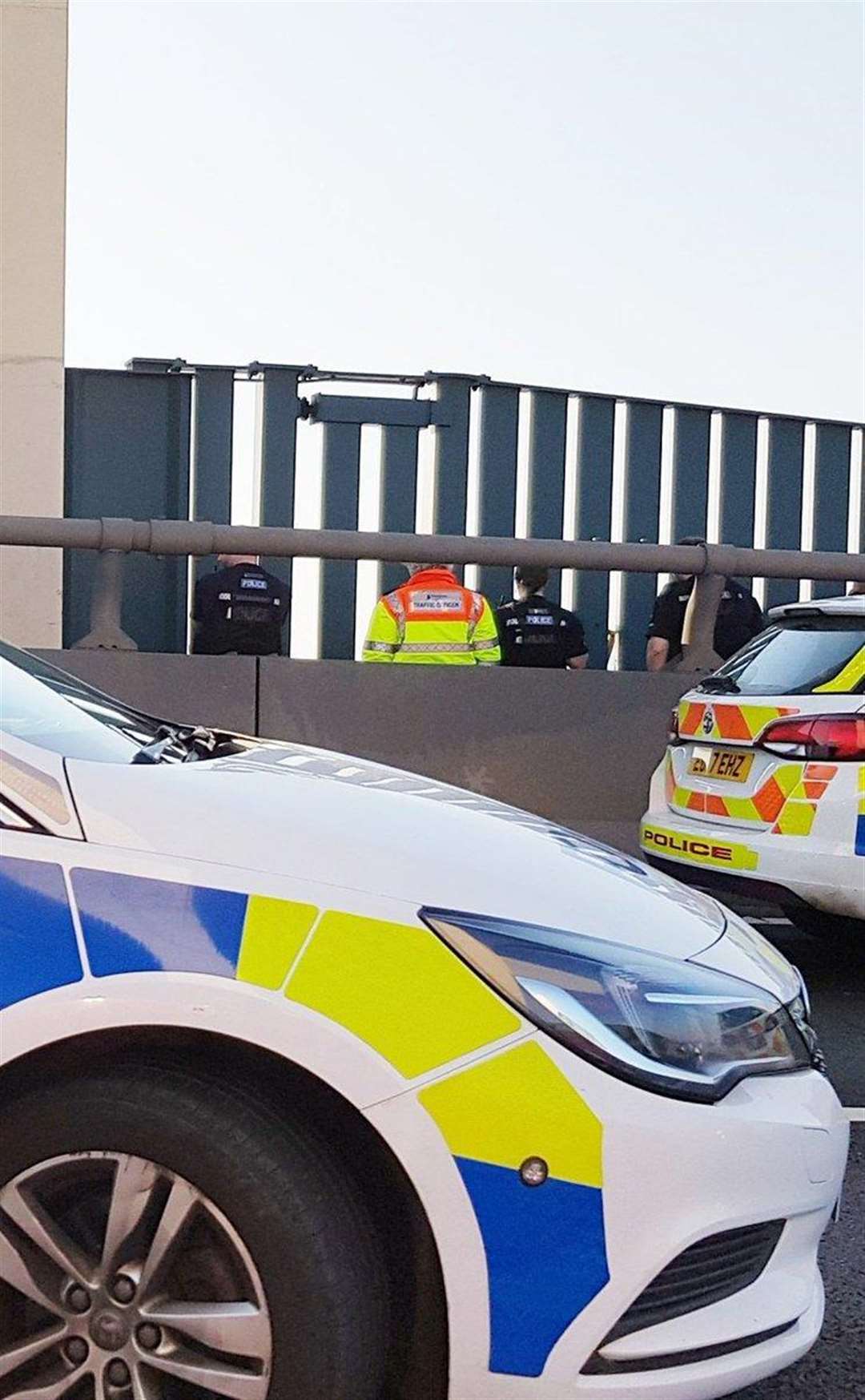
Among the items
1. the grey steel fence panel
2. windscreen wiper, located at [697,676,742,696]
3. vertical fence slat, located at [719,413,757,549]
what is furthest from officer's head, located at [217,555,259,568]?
vertical fence slat, located at [719,413,757,549]

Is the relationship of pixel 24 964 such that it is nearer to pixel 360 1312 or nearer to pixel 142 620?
pixel 360 1312

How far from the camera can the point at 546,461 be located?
1214 cm

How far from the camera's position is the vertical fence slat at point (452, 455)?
1179cm

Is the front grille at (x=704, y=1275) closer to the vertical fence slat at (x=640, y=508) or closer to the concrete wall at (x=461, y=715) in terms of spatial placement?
the concrete wall at (x=461, y=715)

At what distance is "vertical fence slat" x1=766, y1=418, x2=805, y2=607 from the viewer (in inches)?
508

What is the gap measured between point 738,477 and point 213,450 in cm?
383

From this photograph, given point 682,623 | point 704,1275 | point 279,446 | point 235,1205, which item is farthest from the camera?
point 279,446

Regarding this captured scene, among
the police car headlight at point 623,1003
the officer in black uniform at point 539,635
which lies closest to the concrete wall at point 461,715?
the officer in black uniform at point 539,635

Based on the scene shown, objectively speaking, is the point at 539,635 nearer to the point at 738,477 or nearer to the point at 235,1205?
the point at 738,477

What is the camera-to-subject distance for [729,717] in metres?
6.79

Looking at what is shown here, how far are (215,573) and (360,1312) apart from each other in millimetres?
7065

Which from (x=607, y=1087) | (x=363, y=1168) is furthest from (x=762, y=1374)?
(x=363, y=1168)

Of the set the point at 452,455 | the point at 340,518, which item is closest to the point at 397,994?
the point at 340,518

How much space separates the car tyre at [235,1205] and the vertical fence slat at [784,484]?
1076 centimetres
